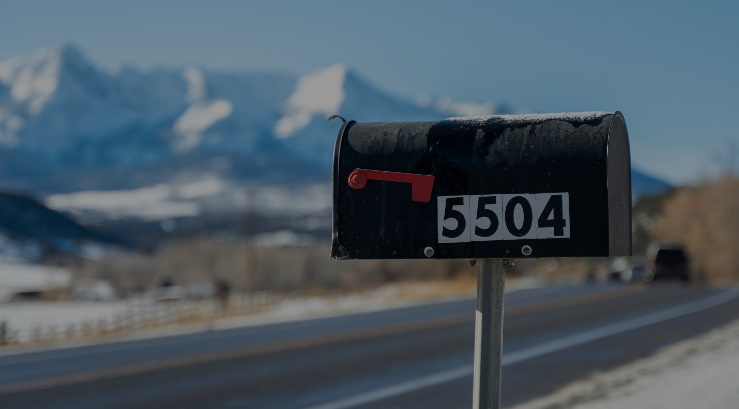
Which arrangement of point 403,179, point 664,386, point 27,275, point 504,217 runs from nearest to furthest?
point 504,217 < point 403,179 < point 664,386 < point 27,275

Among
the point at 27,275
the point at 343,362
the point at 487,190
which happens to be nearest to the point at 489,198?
the point at 487,190

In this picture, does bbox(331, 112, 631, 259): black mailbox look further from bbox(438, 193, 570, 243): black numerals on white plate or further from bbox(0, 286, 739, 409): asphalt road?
bbox(0, 286, 739, 409): asphalt road

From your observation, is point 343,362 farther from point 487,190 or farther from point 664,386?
point 487,190

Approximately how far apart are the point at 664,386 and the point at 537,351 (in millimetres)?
4890

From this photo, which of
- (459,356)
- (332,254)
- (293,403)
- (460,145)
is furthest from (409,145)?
(459,356)

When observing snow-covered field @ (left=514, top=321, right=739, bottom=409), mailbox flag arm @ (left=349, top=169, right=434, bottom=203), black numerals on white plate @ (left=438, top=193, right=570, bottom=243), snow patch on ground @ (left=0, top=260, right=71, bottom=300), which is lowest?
snow patch on ground @ (left=0, top=260, right=71, bottom=300)

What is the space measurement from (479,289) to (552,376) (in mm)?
9358

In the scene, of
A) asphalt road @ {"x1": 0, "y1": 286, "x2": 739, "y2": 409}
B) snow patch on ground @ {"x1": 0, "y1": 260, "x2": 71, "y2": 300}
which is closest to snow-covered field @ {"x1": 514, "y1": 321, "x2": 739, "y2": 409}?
asphalt road @ {"x1": 0, "y1": 286, "x2": 739, "y2": 409}

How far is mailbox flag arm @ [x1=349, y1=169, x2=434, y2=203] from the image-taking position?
129 inches

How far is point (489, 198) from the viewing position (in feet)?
10.6

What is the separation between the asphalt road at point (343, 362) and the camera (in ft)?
35.1

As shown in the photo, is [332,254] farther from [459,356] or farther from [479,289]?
[459,356]

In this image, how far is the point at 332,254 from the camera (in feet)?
11.3

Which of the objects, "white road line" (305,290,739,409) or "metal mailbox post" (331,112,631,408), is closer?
"metal mailbox post" (331,112,631,408)
